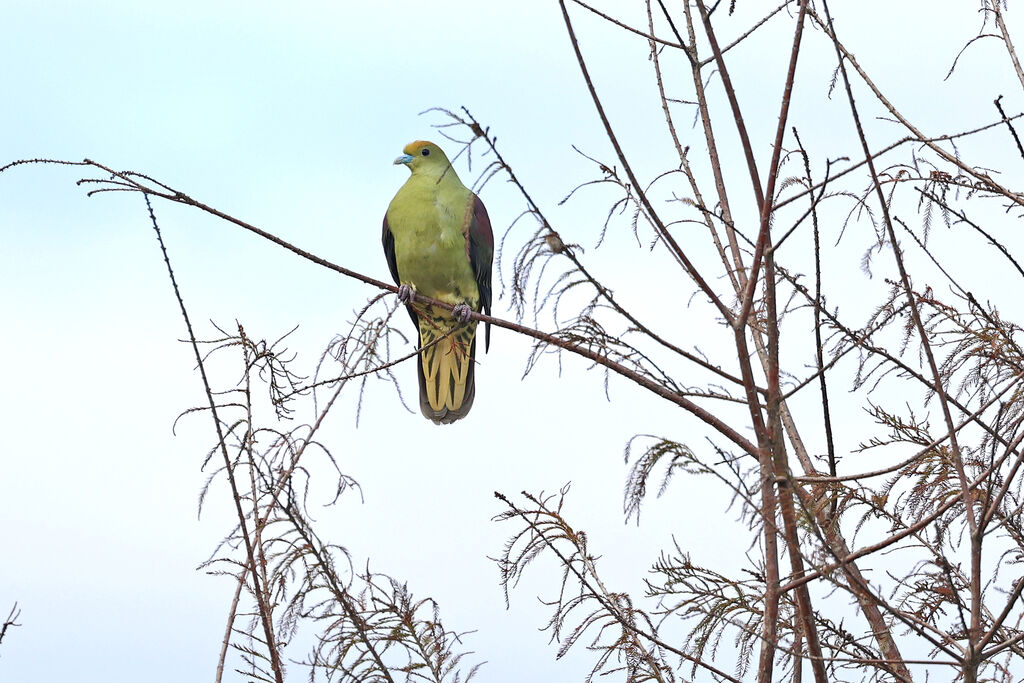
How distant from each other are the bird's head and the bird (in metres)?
0.12

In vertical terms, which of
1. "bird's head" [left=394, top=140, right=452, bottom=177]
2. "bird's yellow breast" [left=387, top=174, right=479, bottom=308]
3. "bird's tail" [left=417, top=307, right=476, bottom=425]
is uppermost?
"bird's head" [left=394, top=140, right=452, bottom=177]

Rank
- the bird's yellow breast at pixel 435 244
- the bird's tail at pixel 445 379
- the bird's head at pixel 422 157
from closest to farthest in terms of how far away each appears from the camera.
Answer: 1. the bird's yellow breast at pixel 435 244
2. the bird's tail at pixel 445 379
3. the bird's head at pixel 422 157

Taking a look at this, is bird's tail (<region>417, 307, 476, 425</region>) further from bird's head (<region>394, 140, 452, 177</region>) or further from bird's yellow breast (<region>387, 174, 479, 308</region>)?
bird's head (<region>394, 140, 452, 177</region>)

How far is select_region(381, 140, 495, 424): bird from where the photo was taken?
5.36 m

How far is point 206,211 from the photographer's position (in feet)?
11.0

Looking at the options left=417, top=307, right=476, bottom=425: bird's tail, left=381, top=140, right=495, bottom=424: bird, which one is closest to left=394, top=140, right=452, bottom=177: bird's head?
left=381, top=140, right=495, bottom=424: bird

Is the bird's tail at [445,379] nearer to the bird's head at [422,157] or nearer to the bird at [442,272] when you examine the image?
the bird at [442,272]

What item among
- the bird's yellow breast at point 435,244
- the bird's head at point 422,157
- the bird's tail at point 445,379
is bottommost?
the bird's tail at point 445,379

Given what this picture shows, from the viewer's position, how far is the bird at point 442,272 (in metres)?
5.36

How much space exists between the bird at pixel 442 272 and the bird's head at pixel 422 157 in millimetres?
116

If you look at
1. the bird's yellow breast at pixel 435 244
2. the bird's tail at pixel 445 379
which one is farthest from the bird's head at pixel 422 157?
the bird's tail at pixel 445 379

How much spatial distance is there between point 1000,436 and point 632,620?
1231 millimetres

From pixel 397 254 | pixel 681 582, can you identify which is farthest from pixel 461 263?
pixel 681 582

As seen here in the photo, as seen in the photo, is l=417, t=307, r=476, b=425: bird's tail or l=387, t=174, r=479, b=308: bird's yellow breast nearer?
l=387, t=174, r=479, b=308: bird's yellow breast
